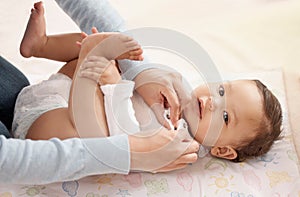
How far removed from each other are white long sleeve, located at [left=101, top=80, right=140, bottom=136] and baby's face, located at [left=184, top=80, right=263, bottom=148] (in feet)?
0.36

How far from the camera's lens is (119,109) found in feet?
3.01

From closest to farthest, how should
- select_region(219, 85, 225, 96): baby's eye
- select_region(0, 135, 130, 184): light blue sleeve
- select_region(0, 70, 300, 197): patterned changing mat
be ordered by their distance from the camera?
select_region(0, 135, 130, 184): light blue sleeve
select_region(0, 70, 300, 197): patterned changing mat
select_region(219, 85, 225, 96): baby's eye

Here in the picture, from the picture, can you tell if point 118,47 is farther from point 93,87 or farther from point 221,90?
point 221,90

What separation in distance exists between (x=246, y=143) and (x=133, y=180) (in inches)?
8.8

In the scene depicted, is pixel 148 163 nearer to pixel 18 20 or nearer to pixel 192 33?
pixel 192 33

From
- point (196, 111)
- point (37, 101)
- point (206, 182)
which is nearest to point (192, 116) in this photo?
point (196, 111)

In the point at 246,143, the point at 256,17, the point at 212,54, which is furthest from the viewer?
the point at 256,17

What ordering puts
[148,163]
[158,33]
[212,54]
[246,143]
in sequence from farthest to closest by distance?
1. [212,54]
2. [158,33]
3. [246,143]
4. [148,163]

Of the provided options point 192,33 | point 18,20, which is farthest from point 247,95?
point 18,20

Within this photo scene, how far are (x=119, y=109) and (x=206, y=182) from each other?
20cm

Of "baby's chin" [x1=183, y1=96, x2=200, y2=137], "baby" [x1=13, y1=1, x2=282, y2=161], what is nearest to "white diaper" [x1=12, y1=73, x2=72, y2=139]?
"baby" [x1=13, y1=1, x2=282, y2=161]

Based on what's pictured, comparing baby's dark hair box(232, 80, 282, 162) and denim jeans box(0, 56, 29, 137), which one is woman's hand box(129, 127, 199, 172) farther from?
denim jeans box(0, 56, 29, 137)

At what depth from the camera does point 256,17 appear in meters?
1.46

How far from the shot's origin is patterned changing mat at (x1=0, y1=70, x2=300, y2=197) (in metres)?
0.86
